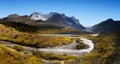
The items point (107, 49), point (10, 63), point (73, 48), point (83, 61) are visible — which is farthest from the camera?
point (73, 48)

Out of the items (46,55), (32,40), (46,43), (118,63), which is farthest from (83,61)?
(32,40)

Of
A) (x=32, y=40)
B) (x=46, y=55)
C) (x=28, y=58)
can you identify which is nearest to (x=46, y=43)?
(x=32, y=40)

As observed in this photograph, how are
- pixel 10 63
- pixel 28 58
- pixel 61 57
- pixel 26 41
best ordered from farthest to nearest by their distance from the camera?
pixel 26 41, pixel 61 57, pixel 28 58, pixel 10 63

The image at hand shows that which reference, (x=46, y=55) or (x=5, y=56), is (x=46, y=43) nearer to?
(x=46, y=55)

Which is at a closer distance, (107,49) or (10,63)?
(10,63)

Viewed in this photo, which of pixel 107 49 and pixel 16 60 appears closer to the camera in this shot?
pixel 16 60

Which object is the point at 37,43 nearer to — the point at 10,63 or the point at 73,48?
the point at 73,48

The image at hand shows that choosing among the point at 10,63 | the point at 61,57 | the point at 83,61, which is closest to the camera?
the point at 10,63

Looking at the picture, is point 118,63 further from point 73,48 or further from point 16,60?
point 73,48

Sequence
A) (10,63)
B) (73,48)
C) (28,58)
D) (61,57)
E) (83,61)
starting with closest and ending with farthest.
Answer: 1. (10,63)
2. (28,58)
3. (83,61)
4. (61,57)
5. (73,48)
